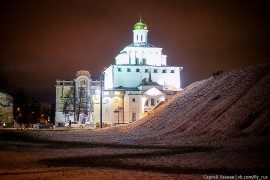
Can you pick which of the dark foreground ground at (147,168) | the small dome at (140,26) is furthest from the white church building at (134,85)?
the dark foreground ground at (147,168)

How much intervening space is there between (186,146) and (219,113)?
29.8 ft

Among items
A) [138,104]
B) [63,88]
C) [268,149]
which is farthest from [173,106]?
[63,88]

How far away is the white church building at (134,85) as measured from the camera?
85.6 metres

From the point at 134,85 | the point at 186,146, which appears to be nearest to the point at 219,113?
the point at 186,146

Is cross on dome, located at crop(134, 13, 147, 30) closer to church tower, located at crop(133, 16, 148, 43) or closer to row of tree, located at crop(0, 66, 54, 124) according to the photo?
church tower, located at crop(133, 16, 148, 43)

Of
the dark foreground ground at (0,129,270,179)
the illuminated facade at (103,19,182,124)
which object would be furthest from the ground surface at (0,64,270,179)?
the illuminated facade at (103,19,182,124)

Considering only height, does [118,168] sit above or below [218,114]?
below

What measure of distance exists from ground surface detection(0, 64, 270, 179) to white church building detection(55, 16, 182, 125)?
42.2 metres

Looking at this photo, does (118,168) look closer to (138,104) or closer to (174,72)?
(138,104)

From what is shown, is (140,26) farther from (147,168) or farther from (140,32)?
(147,168)

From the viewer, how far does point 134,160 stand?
14.5 m

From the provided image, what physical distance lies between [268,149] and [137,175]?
7068 mm

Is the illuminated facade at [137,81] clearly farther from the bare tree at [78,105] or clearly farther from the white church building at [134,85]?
the bare tree at [78,105]

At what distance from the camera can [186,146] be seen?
2077 centimetres
